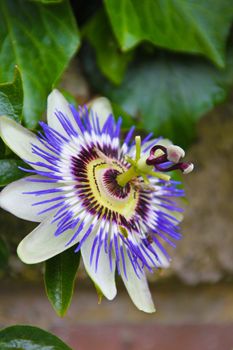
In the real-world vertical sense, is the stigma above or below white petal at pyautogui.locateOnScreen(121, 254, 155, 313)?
above

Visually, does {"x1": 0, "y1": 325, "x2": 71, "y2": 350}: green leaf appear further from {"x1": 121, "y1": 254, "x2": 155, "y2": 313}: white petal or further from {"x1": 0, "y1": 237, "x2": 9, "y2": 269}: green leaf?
{"x1": 0, "y1": 237, "x2": 9, "y2": 269}: green leaf

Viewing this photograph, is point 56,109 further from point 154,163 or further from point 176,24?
point 176,24

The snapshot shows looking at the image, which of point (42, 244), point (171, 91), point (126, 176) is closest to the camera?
point (42, 244)

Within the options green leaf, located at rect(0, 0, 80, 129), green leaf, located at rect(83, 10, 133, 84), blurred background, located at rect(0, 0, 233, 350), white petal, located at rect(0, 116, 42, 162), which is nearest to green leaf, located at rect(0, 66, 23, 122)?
white petal, located at rect(0, 116, 42, 162)

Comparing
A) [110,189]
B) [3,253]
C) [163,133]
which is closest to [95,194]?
[110,189]

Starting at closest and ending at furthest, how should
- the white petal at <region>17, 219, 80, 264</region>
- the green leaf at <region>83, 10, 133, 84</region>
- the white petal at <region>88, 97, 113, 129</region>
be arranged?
1. the white petal at <region>17, 219, 80, 264</region>
2. the white petal at <region>88, 97, 113, 129</region>
3. the green leaf at <region>83, 10, 133, 84</region>

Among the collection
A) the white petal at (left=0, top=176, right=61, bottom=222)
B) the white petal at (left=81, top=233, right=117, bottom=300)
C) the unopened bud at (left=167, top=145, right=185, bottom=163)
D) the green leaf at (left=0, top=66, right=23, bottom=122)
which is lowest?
the white petal at (left=81, top=233, right=117, bottom=300)

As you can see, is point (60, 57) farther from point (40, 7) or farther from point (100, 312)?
point (100, 312)
